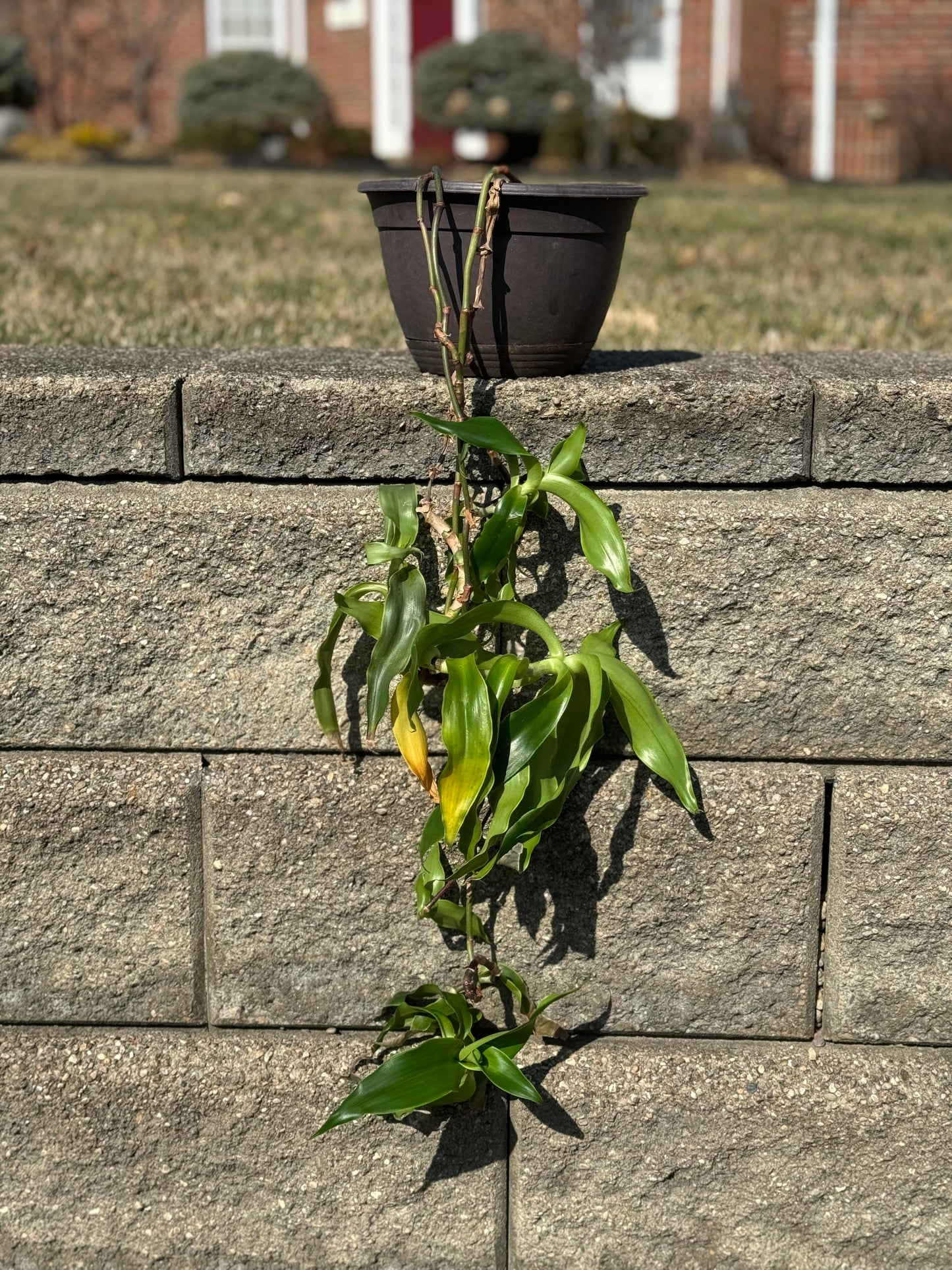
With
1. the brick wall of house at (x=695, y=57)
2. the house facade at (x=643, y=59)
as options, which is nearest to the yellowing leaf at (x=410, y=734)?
the house facade at (x=643, y=59)

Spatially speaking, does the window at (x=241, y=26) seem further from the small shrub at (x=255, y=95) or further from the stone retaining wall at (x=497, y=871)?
the stone retaining wall at (x=497, y=871)

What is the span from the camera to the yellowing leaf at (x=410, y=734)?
6.01 feet

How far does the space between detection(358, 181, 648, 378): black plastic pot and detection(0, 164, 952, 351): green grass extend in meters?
1.21

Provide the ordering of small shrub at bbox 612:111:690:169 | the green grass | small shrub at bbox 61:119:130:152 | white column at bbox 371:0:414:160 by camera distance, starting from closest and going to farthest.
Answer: the green grass, small shrub at bbox 612:111:690:169, white column at bbox 371:0:414:160, small shrub at bbox 61:119:130:152

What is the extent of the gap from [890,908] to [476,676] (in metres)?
0.73

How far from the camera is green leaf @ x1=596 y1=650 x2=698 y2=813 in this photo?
5.92 ft

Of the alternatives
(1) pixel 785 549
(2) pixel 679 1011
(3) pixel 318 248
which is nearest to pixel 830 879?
(2) pixel 679 1011

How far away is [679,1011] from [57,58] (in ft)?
61.1

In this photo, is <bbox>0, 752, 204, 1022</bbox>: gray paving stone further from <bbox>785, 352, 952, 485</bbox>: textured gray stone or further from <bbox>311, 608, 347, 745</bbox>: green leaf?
<bbox>785, 352, 952, 485</bbox>: textured gray stone

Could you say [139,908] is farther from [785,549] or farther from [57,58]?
[57,58]

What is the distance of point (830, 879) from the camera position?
1.98 metres

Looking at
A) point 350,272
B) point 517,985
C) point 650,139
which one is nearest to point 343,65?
point 650,139

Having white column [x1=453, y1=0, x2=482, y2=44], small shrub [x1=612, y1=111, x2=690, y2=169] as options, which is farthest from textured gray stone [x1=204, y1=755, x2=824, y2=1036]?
white column [x1=453, y1=0, x2=482, y2=44]

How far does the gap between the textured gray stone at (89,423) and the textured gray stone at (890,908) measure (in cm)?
110
